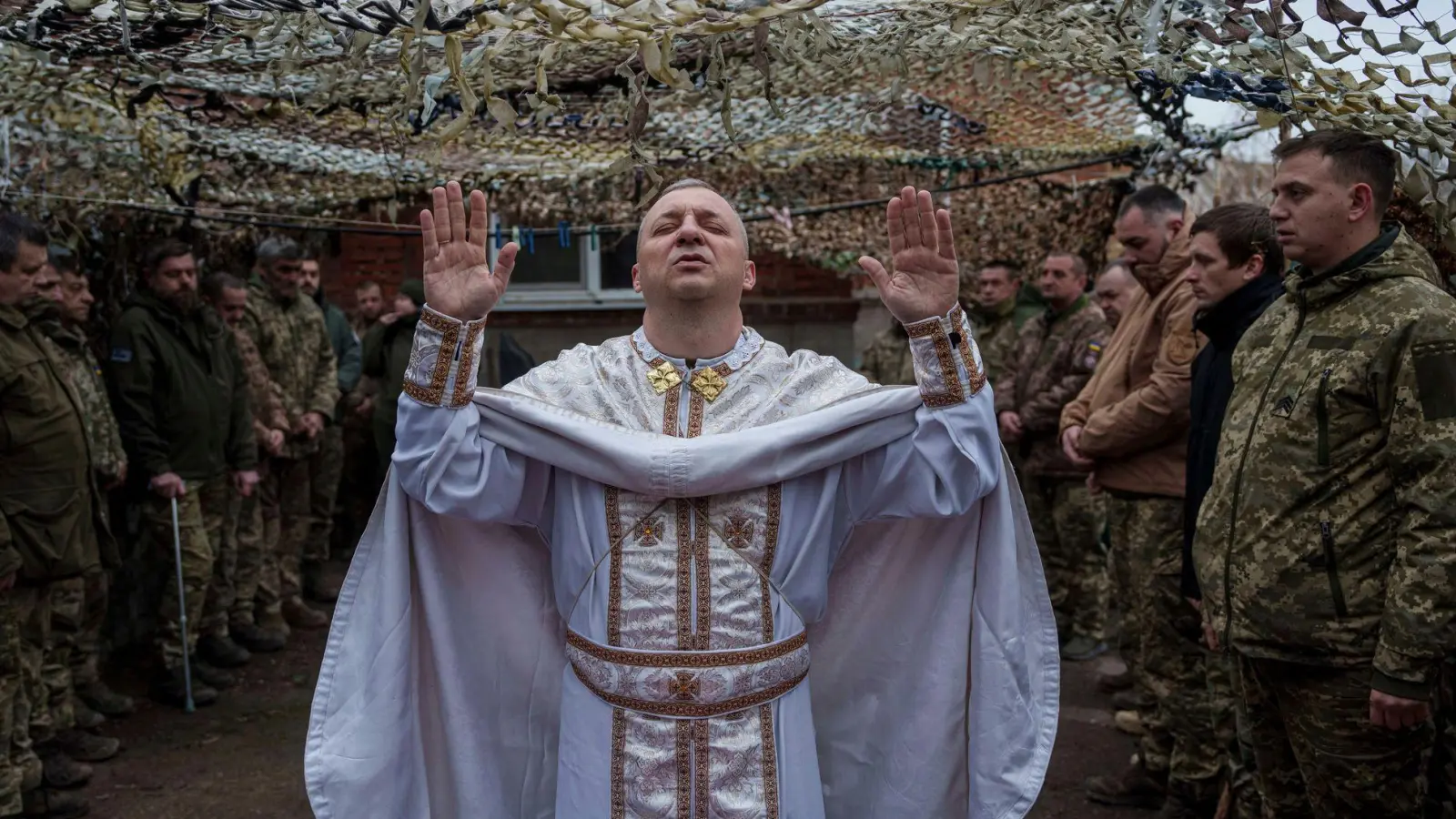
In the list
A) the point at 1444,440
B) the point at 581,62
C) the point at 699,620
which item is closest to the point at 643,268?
the point at 699,620

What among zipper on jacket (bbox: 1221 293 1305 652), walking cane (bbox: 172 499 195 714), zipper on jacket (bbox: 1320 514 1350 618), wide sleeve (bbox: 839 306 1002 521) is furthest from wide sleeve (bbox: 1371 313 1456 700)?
walking cane (bbox: 172 499 195 714)

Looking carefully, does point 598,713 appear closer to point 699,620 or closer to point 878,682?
point 699,620

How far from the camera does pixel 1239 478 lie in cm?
323

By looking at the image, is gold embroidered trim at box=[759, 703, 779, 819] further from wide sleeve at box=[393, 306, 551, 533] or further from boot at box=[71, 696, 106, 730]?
boot at box=[71, 696, 106, 730]

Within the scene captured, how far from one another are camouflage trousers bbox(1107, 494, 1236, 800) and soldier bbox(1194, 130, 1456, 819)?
1.17m

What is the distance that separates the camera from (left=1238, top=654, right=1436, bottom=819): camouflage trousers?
3002 mm

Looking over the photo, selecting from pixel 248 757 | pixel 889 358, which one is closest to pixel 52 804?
pixel 248 757

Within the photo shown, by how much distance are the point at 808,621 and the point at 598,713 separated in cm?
50

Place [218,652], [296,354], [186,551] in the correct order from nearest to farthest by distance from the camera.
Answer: [186,551] < [218,652] < [296,354]

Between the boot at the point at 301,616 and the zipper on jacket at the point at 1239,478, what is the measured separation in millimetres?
5670

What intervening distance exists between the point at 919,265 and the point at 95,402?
13.2 ft

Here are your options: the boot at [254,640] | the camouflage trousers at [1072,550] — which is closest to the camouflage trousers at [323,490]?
the boot at [254,640]

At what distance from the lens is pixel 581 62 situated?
474 centimetres

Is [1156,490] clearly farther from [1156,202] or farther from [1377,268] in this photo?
[1377,268]
